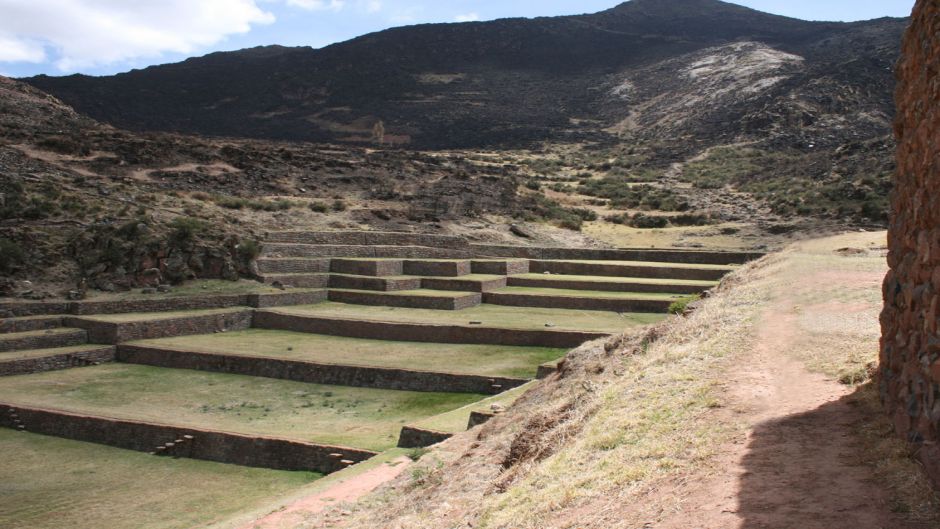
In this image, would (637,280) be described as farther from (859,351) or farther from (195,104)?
(195,104)

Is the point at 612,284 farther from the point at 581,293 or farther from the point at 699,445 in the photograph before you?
the point at 699,445

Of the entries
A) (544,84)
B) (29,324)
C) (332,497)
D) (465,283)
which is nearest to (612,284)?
(465,283)

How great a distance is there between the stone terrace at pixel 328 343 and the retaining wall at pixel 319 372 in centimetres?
3

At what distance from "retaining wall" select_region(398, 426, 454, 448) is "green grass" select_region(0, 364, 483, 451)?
55 centimetres

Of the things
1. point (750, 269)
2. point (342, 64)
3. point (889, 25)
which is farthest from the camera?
point (342, 64)

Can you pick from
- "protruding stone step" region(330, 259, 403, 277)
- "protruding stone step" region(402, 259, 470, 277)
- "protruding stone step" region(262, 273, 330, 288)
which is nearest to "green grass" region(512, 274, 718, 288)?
"protruding stone step" region(402, 259, 470, 277)

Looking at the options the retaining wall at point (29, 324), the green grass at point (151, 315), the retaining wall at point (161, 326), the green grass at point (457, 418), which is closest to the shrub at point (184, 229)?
the green grass at point (151, 315)

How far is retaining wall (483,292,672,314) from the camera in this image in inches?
859

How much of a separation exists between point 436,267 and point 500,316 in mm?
5046

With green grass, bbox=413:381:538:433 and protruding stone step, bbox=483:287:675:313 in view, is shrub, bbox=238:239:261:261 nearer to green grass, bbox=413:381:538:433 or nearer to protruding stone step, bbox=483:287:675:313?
protruding stone step, bbox=483:287:675:313

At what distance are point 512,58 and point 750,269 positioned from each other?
264 feet

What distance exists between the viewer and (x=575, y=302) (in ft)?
74.8

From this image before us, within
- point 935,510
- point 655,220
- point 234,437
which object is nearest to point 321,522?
point 234,437

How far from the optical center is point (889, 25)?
77.6m
